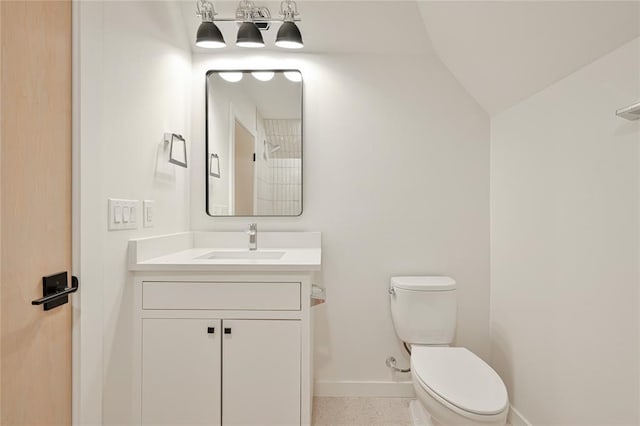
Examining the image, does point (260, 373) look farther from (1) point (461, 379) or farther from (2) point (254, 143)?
(2) point (254, 143)

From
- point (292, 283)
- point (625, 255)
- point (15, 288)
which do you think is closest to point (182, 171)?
point (292, 283)

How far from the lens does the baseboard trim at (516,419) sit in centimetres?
173

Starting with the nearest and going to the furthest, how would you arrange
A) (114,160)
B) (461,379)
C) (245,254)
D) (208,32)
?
(114,160)
(461,379)
(208,32)
(245,254)

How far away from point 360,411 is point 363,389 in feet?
0.54

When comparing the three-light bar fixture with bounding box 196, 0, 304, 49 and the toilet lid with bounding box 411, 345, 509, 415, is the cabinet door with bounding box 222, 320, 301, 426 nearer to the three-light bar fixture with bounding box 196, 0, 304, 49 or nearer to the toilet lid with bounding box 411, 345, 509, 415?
the toilet lid with bounding box 411, 345, 509, 415

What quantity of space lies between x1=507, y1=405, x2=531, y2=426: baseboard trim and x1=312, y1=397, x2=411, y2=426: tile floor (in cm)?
50

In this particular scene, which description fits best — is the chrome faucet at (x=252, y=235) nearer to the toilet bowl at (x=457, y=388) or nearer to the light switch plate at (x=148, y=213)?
the light switch plate at (x=148, y=213)

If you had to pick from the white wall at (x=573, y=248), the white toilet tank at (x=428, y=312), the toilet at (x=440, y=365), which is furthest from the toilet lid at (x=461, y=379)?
the white wall at (x=573, y=248)

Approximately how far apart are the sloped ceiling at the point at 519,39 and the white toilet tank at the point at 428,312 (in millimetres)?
1044

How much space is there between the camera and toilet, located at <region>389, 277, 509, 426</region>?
1.30 metres

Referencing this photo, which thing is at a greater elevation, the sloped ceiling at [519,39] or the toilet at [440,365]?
the sloped ceiling at [519,39]

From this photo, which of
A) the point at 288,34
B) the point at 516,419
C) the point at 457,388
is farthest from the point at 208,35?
the point at 516,419

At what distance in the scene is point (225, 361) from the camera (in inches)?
58.8

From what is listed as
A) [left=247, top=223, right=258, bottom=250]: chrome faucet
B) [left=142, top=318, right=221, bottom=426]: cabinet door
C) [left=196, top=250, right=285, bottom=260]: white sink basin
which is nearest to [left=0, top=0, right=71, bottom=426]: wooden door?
[left=142, top=318, right=221, bottom=426]: cabinet door
